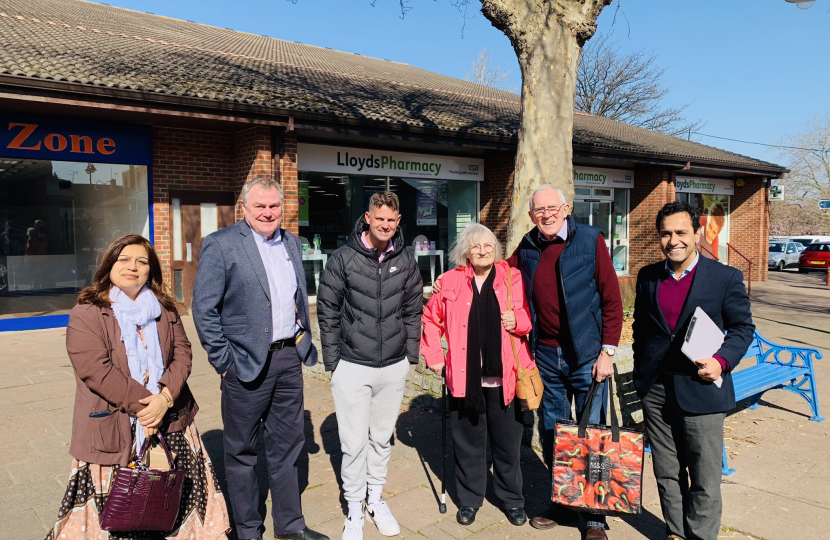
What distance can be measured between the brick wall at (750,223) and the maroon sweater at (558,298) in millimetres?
20506

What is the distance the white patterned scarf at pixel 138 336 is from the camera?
2832 millimetres

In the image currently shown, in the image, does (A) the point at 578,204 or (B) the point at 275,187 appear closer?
(B) the point at 275,187

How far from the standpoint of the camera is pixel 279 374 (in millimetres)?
3295

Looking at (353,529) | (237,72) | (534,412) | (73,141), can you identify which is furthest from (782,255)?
(353,529)

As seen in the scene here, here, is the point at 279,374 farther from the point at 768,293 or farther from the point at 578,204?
the point at 768,293

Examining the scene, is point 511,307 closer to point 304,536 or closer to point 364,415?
point 364,415

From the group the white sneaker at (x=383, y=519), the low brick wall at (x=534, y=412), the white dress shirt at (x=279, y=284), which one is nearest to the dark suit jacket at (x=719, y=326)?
the low brick wall at (x=534, y=412)

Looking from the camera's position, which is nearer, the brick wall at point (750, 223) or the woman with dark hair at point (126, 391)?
the woman with dark hair at point (126, 391)

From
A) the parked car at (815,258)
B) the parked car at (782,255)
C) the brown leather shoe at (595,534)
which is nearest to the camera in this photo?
the brown leather shoe at (595,534)

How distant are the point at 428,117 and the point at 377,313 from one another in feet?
32.2

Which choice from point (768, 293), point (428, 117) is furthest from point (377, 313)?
point (768, 293)

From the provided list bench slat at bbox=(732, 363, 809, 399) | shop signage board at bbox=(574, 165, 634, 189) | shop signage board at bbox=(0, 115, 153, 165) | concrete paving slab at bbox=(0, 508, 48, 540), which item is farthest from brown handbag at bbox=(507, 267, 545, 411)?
shop signage board at bbox=(574, 165, 634, 189)

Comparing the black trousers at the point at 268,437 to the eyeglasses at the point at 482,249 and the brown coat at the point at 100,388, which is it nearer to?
the brown coat at the point at 100,388

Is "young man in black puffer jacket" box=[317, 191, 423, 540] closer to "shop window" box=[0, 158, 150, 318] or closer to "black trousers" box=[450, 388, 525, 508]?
"black trousers" box=[450, 388, 525, 508]
